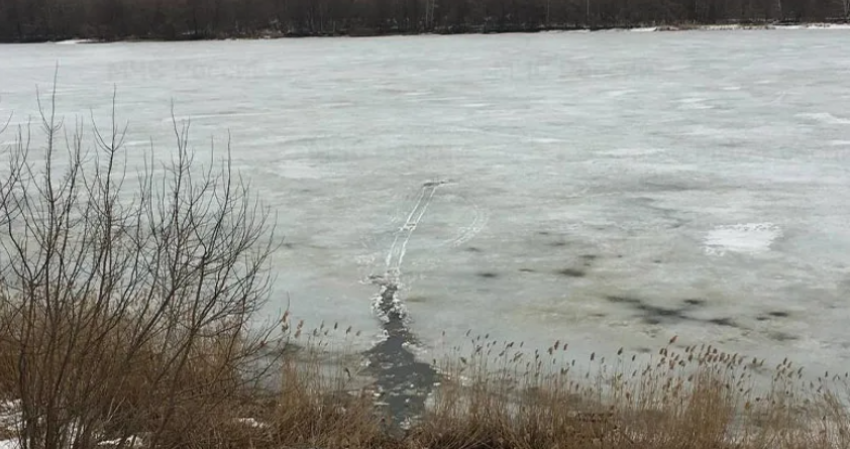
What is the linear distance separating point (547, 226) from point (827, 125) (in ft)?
21.6

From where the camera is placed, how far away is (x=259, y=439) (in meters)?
4.05

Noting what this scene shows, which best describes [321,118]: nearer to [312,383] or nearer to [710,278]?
[710,278]

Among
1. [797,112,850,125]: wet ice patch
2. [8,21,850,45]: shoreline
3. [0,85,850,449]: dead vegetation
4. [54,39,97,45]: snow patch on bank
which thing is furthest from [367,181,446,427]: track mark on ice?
[54,39,97,45]: snow patch on bank

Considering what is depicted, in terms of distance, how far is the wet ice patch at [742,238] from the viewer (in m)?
6.87

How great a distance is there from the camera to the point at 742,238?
7.16 m

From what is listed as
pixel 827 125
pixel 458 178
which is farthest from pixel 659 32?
pixel 458 178

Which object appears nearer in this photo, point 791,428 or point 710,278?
point 791,428

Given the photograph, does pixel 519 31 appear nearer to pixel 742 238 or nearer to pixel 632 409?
pixel 742 238

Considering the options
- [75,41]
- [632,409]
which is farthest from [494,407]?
[75,41]

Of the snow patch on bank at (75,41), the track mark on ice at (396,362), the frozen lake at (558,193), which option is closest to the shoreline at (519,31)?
the snow patch on bank at (75,41)

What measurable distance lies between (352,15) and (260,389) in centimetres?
4678

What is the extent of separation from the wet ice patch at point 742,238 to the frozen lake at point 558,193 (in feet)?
0.08

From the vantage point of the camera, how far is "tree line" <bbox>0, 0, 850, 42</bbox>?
45938 millimetres

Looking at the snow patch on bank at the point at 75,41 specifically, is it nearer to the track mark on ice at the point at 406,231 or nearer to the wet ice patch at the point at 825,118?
the wet ice patch at the point at 825,118
